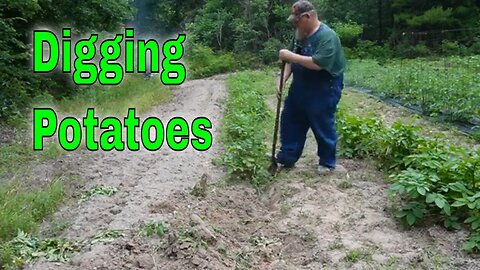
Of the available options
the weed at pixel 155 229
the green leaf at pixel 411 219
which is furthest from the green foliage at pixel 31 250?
the green leaf at pixel 411 219

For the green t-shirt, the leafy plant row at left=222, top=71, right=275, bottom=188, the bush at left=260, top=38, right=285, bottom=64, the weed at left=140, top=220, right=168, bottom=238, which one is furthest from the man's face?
the bush at left=260, top=38, right=285, bottom=64

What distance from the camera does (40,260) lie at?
349cm

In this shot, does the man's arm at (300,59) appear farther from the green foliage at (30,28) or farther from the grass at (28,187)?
the green foliage at (30,28)

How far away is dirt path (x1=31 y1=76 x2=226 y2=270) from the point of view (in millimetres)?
3555

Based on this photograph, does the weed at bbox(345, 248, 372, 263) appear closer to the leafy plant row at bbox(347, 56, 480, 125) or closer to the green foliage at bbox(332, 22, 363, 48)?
the leafy plant row at bbox(347, 56, 480, 125)

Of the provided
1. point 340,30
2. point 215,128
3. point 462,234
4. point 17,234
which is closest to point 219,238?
point 17,234

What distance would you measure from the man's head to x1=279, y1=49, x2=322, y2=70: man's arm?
0.30 metres

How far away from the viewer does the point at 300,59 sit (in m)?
5.12

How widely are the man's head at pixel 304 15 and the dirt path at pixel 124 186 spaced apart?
5.62ft

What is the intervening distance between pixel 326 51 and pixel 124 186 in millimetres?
2234

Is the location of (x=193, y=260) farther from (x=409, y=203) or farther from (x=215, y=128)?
(x=215, y=128)

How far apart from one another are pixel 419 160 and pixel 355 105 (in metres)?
6.10

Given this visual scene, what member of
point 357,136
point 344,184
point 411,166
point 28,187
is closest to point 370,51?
point 357,136

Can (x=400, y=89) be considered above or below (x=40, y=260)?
above
